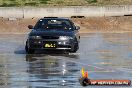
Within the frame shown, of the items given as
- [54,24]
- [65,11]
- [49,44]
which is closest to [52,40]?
[49,44]

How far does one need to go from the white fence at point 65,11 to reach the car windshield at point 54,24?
19.3 metres

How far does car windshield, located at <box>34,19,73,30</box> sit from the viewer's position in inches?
1052

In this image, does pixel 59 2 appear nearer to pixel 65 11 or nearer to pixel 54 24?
Answer: pixel 65 11

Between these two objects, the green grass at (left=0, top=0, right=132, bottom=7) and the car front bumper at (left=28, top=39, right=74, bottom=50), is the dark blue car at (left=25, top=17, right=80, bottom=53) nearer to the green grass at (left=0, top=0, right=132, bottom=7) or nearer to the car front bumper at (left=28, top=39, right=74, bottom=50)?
the car front bumper at (left=28, top=39, right=74, bottom=50)

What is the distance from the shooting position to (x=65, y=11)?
47.1 meters

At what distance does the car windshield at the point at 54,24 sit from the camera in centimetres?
2672

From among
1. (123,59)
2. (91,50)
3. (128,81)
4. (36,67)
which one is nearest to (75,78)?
(128,81)

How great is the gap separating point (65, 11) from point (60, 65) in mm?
26520

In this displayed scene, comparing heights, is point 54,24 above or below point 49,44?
above

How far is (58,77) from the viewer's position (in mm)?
17156

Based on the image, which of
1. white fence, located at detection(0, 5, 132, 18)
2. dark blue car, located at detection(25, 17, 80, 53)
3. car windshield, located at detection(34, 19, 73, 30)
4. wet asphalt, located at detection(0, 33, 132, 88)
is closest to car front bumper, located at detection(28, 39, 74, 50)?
dark blue car, located at detection(25, 17, 80, 53)

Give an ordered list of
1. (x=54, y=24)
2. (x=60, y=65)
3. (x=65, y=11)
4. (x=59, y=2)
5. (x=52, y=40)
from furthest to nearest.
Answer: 1. (x=59, y=2)
2. (x=65, y=11)
3. (x=54, y=24)
4. (x=52, y=40)
5. (x=60, y=65)

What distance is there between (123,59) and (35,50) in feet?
13.4

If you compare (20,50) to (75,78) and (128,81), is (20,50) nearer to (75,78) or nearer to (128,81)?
(75,78)
